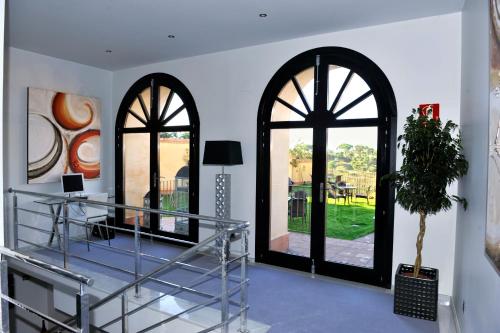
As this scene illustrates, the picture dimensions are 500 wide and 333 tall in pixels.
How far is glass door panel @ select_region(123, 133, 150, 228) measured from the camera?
661 centimetres

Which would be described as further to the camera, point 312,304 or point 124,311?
point 312,304

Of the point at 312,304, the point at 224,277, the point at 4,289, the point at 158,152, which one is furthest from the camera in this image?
the point at 158,152

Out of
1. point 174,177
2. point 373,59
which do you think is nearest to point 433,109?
point 373,59

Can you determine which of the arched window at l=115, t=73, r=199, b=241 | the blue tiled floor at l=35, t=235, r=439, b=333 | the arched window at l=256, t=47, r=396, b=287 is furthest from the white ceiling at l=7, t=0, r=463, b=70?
the blue tiled floor at l=35, t=235, r=439, b=333

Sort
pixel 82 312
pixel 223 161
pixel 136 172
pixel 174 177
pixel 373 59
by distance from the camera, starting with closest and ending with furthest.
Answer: pixel 82 312 < pixel 373 59 < pixel 223 161 < pixel 174 177 < pixel 136 172

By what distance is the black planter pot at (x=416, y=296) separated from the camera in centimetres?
358

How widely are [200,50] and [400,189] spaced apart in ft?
11.5

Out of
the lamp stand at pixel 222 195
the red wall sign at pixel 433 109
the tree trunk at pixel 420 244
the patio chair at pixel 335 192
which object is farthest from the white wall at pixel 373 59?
the patio chair at pixel 335 192

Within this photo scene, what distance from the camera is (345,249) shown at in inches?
186

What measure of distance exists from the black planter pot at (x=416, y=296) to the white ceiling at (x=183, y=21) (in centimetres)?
275

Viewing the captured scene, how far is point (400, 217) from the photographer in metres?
4.31

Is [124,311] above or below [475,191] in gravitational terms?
below

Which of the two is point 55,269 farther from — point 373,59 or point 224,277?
point 373,59

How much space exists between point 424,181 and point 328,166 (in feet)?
4.87
